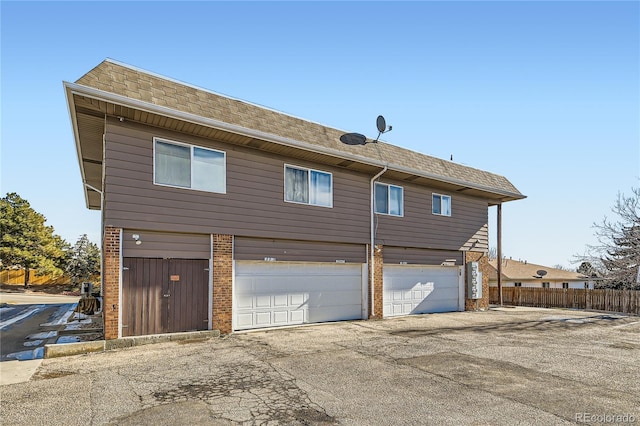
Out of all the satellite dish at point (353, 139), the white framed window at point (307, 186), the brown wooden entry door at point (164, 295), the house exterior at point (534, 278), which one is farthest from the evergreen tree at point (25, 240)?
the house exterior at point (534, 278)

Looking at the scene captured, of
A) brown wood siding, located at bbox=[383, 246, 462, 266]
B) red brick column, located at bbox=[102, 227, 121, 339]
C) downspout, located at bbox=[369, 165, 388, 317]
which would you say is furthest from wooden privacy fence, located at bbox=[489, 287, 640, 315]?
red brick column, located at bbox=[102, 227, 121, 339]

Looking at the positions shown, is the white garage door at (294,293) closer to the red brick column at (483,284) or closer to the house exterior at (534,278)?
the red brick column at (483,284)

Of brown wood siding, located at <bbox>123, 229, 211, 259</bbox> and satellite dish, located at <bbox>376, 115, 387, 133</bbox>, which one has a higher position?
satellite dish, located at <bbox>376, 115, 387, 133</bbox>

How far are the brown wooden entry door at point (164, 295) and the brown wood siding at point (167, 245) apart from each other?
133 millimetres

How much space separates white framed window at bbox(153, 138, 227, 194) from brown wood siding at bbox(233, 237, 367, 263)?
1628 mm

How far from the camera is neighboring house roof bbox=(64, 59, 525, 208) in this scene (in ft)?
28.5

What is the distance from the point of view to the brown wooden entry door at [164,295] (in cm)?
909

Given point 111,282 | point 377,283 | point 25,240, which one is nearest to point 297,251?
point 377,283

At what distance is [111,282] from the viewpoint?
8.74m

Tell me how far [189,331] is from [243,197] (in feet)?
11.7

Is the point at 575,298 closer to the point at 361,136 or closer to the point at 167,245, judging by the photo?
the point at 361,136

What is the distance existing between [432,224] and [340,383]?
1060 centimetres

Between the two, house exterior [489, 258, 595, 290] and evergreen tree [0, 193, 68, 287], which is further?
house exterior [489, 258, 595, 290]

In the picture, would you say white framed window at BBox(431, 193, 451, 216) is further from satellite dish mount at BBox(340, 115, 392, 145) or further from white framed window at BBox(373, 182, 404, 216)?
satellite dish mount at BBox(340, 115, 392, 145)
